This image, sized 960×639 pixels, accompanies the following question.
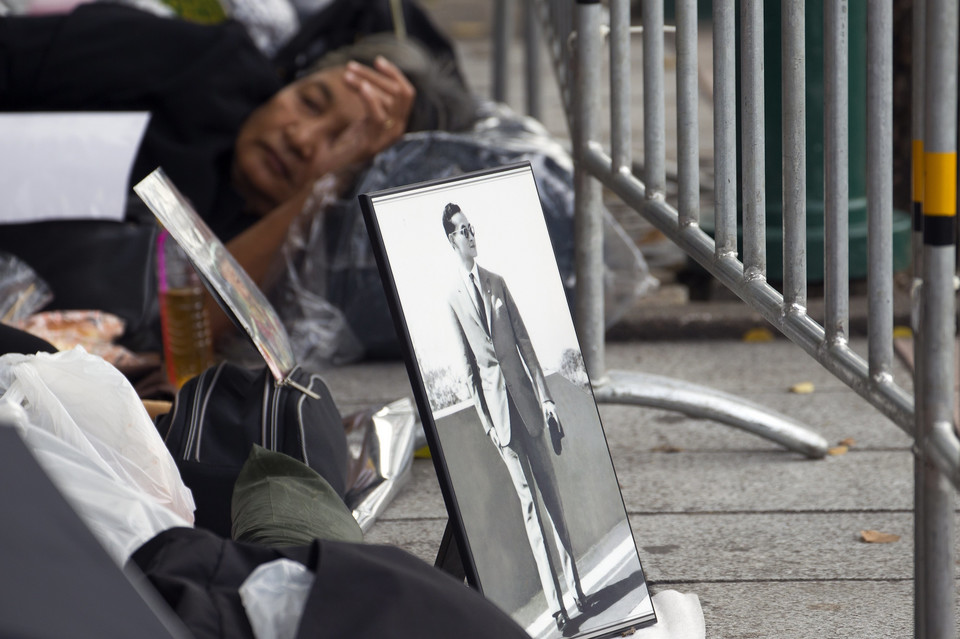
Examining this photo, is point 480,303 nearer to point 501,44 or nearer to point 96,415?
point 96,415

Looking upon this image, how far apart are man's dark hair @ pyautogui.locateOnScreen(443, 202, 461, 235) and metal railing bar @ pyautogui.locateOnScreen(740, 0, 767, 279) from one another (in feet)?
1.39

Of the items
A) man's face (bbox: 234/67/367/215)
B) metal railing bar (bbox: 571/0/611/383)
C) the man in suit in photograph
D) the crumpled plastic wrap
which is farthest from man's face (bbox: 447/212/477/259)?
man's face (bbox: 234/67/367/215)

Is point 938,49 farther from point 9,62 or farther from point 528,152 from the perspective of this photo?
point 9,62

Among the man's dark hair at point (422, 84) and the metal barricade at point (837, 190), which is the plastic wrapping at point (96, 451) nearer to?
the metal barricade at point (837, 190)

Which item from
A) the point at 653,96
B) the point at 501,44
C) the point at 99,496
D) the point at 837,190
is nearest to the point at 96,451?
the point at 99,496

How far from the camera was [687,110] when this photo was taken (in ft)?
5.94

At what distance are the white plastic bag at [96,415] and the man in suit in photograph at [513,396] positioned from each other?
1.41ft

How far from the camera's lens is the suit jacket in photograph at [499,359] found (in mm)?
1471

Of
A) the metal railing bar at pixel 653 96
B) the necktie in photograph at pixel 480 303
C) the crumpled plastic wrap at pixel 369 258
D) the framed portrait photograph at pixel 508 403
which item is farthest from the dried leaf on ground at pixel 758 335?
the necktie in photograph at pixel 480 303

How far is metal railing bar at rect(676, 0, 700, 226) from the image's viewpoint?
178 centimetres

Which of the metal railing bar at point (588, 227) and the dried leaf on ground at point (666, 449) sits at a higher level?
the metal railing bar at point (588, 227)

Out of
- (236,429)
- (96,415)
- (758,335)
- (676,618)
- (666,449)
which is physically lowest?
(758,335)

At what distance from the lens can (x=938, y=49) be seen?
1.08 meters

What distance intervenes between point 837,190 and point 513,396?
1.61 ft
